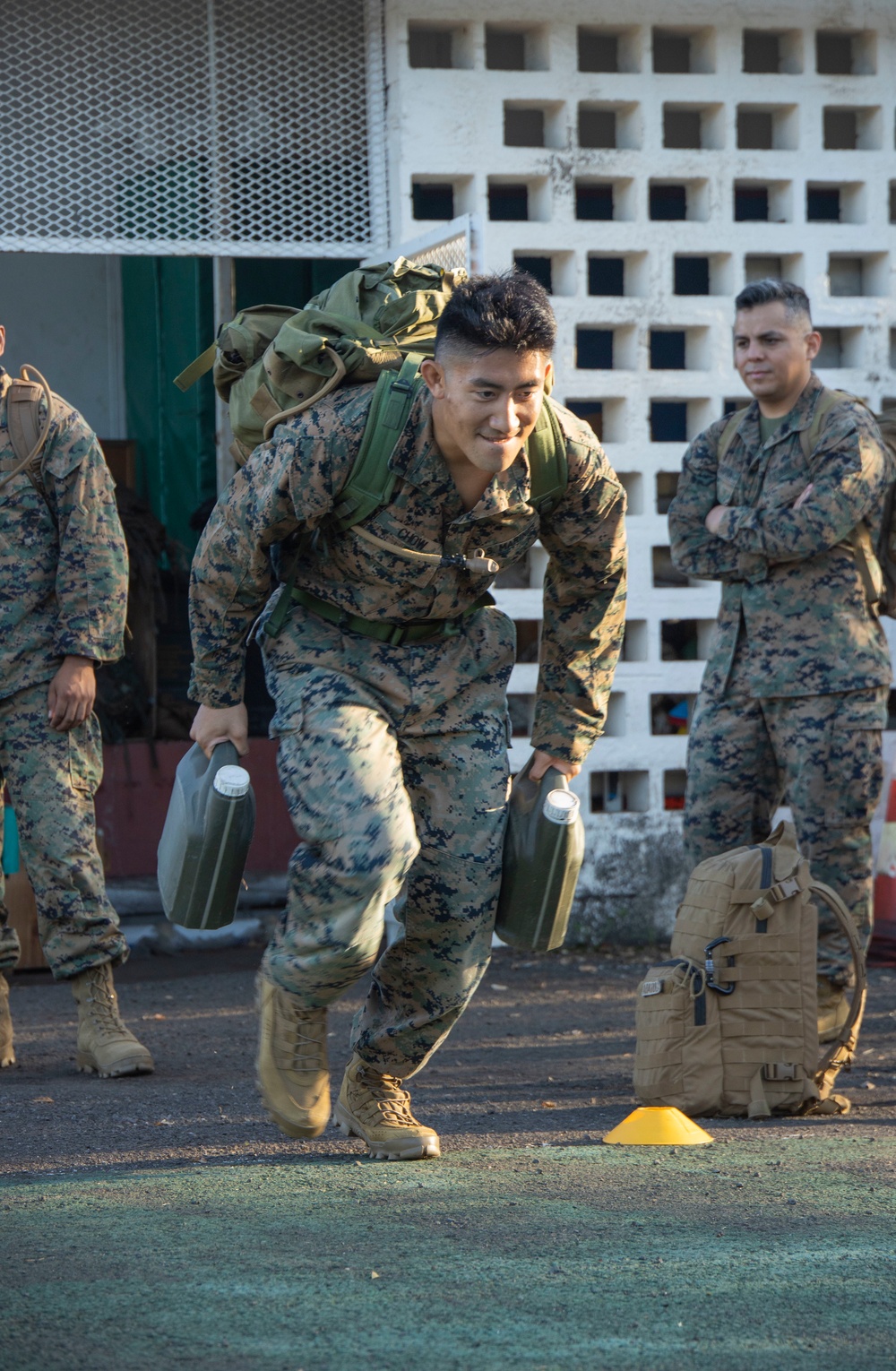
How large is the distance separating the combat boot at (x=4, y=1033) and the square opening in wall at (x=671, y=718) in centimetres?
325

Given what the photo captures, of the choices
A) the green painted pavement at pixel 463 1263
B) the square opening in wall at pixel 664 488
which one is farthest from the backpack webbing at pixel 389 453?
the square opening in wall at pixel 664 488

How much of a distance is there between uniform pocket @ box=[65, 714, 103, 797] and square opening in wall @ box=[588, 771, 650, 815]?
264 centimetres

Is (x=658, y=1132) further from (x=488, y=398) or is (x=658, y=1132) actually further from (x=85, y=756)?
(x=85, y=756)

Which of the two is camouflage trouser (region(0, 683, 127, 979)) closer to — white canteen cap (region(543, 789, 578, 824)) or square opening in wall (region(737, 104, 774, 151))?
white canteen cap (region(543, 789, 578, 824))

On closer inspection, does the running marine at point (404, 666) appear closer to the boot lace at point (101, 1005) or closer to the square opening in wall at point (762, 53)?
the boot lace at point (101, 1005)

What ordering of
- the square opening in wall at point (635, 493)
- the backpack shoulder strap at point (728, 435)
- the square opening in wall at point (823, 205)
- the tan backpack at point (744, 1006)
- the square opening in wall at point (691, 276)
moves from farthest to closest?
1. the square opening in wall at point (691, 276)
2. the square opening in wall at point (823, 205)
3. the square opening in wall at point (635, 493)
4. the backpack shoulder strap at point (728, 435)
5. the tan backpack at point (744, 1006)

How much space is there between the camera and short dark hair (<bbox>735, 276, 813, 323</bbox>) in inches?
194

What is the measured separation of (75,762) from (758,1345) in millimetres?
2873

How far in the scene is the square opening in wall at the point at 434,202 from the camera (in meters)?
7.31

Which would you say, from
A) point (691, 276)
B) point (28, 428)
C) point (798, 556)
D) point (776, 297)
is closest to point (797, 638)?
point (798, 556)

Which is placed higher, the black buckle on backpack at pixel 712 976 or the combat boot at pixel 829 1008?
the black buckle on backpack at pixel 712 976

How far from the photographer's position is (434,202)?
24.9 ft

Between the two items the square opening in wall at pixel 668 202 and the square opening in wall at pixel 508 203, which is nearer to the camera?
the square opening in wall at pixel 508 203

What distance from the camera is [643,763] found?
7.09 metres
